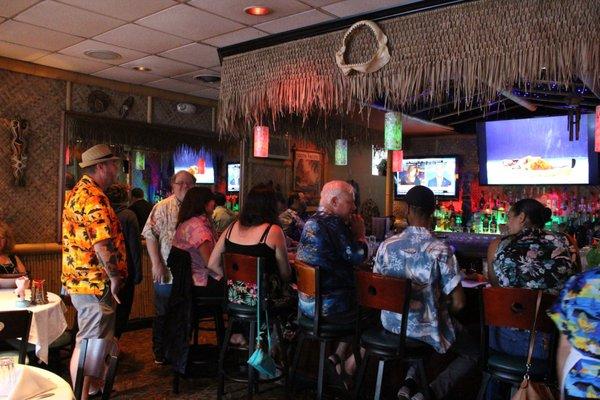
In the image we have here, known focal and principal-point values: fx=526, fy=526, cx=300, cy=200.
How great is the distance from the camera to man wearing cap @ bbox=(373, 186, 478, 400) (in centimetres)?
303

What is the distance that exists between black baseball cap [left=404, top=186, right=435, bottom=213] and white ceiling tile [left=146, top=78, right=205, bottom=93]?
3970 mm

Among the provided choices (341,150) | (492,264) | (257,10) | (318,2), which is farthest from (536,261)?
(341,150)

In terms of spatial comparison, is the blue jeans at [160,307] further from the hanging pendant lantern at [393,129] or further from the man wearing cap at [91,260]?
the hanging pendant lantern at [393,129]

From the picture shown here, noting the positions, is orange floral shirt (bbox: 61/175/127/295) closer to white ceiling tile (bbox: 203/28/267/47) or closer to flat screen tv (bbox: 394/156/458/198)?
white ceiling tile (bbox: 203/28/267/47)

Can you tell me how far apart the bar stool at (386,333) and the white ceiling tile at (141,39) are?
9.07 ft

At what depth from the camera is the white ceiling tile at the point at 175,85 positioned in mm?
6332

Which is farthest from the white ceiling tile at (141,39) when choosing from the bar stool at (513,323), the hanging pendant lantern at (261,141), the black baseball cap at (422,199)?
the bar stool at (513,323)

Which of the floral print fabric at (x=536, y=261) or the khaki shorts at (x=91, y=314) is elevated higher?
the floral print fabric at (x=536, y=261)

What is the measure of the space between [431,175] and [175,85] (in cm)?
600

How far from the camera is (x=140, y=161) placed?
6938 millimetres

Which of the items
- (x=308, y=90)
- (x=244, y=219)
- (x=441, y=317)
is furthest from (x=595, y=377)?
(x=308, y=90)

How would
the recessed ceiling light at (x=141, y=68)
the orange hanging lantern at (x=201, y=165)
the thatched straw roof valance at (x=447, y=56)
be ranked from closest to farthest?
the thatched straw roof valance at (x=447, y=56)
the recessed ceiling light at (x=141, y=68)
the orange hanging lantern at (x=201, y=165)

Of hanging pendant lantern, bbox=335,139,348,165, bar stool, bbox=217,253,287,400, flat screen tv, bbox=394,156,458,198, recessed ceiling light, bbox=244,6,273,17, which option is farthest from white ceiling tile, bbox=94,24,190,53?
flat screen tv, bbox=394,156,458,198

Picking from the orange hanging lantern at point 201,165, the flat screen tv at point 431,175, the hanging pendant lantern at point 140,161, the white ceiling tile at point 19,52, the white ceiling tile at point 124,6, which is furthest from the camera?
the flat screen tv at point 431,175
